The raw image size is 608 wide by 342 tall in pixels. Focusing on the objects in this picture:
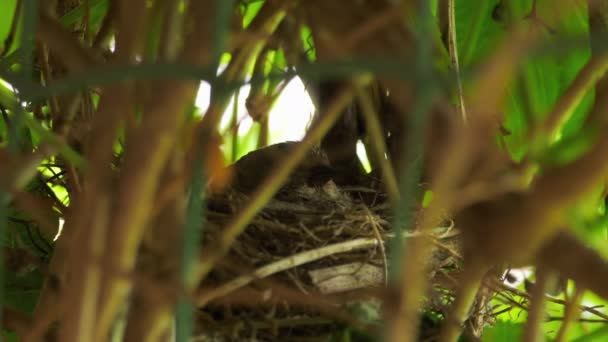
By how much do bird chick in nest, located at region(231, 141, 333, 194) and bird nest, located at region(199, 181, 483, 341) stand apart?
1.9 inches

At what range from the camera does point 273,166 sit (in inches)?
32.2

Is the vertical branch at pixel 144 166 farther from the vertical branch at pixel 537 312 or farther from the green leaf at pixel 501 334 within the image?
the green leaf at pixel 501 334

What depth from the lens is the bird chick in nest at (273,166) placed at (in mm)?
814

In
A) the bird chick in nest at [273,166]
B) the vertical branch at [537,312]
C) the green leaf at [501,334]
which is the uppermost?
the bird chick in nest at [273,166]

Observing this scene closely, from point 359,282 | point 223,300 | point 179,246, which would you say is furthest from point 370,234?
point 179,246

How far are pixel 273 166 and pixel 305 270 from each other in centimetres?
24

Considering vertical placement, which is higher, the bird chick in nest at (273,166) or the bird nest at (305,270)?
the bird chick in nest at (273,166)

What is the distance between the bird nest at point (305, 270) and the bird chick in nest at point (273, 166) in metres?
0.05

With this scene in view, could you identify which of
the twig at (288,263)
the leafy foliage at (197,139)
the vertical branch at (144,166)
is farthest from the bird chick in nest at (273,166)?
the vertical branch at (144,166)

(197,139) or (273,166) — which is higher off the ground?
(273,166)

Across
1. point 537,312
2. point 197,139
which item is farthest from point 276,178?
point 537,312

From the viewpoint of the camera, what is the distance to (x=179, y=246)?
368mm

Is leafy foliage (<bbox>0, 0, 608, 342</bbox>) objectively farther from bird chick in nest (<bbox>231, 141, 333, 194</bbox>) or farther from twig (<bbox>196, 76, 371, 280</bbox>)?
bird chick in nest (<bbox>231, 141, 333, 194</bbox>)

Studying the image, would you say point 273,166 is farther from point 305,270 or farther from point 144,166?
point 144,166
